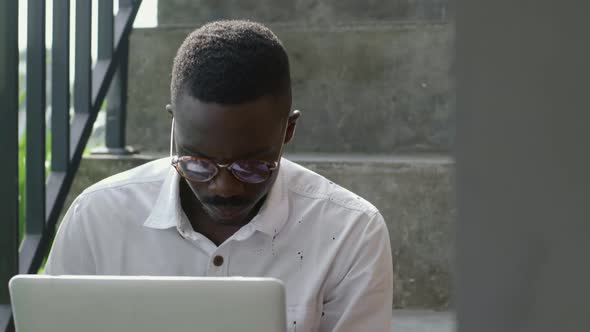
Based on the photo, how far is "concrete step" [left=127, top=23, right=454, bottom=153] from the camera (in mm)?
2443

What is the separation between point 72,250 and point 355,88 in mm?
1221

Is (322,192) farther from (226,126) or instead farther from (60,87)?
(60,87)

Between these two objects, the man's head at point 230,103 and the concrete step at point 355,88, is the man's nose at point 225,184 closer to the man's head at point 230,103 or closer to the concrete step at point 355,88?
the man's head at point 230,103

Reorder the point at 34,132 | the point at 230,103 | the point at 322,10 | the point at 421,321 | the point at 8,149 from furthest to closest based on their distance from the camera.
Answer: the point at 322,10, the point at 421,321, the point at 34,132, the point at 8,149, the point at 230,103

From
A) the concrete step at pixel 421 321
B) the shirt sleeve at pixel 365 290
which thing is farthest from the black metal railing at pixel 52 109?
the concrete step at pixel 421 321

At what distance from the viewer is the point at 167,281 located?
2.90 ft

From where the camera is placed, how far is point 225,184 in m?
1.36

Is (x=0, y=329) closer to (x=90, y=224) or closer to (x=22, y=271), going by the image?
(x=22, y=271)

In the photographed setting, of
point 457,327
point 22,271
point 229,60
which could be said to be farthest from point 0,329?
point 457,327

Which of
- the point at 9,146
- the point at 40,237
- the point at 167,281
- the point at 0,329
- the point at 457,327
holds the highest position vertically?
the point at 457,327

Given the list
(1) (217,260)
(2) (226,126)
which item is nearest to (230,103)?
(2) (226,126)

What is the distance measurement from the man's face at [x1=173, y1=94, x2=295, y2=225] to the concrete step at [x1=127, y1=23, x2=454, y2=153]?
1.09m

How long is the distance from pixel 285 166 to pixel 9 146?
60 cm

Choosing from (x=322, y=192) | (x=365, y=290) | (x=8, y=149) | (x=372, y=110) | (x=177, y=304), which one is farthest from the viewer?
(x=372, y=110)
